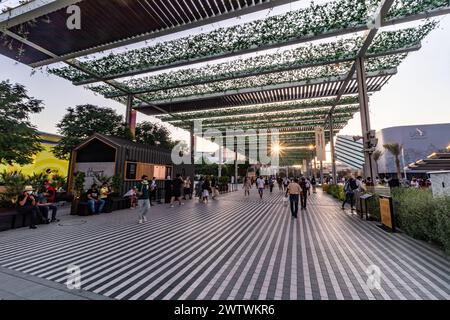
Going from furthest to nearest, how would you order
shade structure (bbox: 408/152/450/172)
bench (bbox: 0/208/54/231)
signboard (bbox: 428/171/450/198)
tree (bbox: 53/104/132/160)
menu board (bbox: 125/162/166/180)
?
tree (bbox: 53/104/132/160) → menu board (bbox: 125/162/166/180) → shade structure (bbox: 408/152/450/172) → bench (bbox: 0/208/54/231) → signboard (bbox: 428/171/450/198)

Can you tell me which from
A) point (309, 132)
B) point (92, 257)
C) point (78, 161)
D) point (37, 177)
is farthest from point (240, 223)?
point (309, 132)

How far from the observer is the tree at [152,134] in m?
22.7

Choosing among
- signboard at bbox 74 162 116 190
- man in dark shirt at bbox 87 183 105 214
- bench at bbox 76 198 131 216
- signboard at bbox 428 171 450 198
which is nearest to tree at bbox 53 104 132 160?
signboard at bbox 74 162 116 190

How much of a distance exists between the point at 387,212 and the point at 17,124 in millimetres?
17604

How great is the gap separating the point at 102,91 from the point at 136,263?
16.8m

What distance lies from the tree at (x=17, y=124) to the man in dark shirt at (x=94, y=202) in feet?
Answer: 17.6

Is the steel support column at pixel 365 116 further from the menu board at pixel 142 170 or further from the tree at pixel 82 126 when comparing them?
the tree at pixel 82 126

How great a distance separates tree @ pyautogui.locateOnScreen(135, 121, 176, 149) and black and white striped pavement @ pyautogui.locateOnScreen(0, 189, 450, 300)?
1684cm

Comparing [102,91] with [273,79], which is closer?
[273,79]

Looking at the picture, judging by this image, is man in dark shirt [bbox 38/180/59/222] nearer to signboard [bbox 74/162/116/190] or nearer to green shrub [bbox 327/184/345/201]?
signboard [bbox 74/162/116/190]

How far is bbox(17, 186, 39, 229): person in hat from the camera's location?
21.7 ft

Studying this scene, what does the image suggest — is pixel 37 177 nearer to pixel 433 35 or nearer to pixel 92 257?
pixel 92 257

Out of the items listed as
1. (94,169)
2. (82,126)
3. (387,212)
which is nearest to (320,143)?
(387,212)
